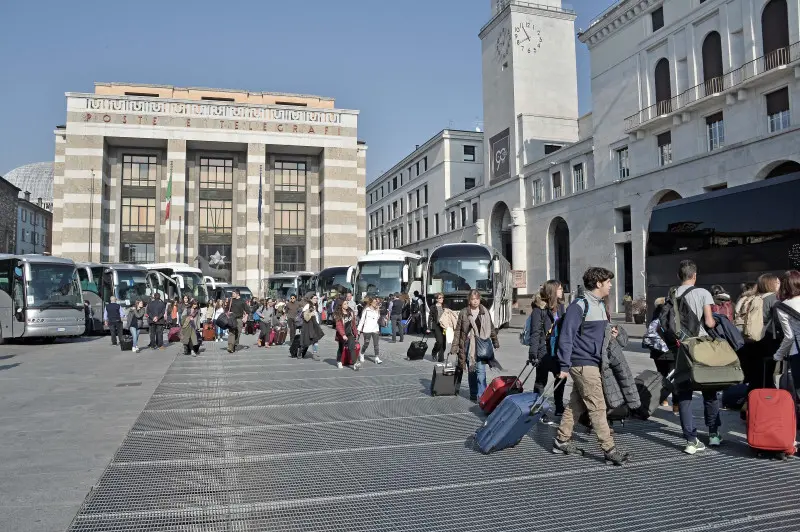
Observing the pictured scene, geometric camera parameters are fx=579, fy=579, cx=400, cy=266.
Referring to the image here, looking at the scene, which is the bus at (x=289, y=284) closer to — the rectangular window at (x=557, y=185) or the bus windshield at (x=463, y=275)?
the rectangular window at (x=557, y=185)

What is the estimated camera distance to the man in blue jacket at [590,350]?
219 inches

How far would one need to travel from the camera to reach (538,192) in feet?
153

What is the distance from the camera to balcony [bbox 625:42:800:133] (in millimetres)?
25875

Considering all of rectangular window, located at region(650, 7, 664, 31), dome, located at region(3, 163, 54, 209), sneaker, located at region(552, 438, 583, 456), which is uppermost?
dome, located at region(3, 163, 54, 209)

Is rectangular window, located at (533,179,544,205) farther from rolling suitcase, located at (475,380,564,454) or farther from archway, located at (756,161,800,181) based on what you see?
rolling suitcase, located at (475,380,564,454)

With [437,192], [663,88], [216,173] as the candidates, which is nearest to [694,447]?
[663,88]

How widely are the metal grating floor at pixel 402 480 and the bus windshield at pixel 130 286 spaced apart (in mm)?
19792

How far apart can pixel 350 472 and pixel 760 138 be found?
28.3 meters

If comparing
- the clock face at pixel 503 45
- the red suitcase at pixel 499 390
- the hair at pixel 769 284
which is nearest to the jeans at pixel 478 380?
the red suitcase at pixel 499 390

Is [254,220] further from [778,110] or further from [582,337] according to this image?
[582,337]

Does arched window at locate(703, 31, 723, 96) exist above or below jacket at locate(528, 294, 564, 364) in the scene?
above

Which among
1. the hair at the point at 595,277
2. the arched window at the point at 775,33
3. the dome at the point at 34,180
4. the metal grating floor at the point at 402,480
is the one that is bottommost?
the metal grating floor at the point at 402,480

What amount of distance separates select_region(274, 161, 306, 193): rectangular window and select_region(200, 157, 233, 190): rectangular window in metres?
4.47

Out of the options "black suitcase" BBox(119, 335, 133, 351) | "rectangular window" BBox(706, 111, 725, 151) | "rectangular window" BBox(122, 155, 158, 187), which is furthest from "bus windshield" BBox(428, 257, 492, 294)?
"rectangular window" BBox(122, 155, 158, 187)
